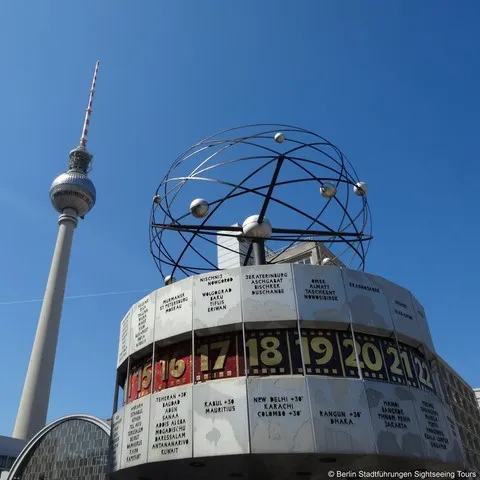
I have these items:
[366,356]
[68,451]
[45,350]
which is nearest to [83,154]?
→ [45,350]

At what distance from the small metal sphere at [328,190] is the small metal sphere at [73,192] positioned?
9546cm

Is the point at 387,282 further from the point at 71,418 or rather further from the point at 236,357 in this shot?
the point at 71,418

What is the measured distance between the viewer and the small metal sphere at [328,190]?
64.6ft

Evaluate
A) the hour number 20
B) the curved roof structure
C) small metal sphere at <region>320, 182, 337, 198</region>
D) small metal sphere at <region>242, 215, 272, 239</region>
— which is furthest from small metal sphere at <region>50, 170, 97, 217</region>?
the hour number 20

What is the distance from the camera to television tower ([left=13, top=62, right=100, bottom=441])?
82.4m

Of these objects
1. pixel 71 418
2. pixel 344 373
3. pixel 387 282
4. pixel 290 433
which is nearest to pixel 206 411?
pixel 290 433

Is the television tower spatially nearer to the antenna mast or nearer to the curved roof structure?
the antenna mast

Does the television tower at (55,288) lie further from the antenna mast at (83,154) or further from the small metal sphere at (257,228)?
the small metal sphere at (257,228)

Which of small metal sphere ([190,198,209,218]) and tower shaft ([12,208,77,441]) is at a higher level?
tower shaft ([12,208,77,441])

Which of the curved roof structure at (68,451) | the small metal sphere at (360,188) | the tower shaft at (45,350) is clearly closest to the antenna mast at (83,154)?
the tower shaft at (45,350)

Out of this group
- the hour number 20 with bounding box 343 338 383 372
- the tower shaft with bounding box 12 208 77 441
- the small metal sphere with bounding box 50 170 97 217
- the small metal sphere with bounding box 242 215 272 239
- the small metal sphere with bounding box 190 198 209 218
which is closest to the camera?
the hour number 20 with bounding box 343 338 383 372

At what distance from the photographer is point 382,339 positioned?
15359 mm

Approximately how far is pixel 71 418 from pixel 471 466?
195 ft

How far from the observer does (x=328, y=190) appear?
19.7 m
